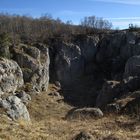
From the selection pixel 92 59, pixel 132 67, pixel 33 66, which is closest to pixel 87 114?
pixel 132 67

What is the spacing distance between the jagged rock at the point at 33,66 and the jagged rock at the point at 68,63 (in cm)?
696

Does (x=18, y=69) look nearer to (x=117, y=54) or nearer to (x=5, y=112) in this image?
(x=117, y=54)

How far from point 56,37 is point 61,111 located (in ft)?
91.3

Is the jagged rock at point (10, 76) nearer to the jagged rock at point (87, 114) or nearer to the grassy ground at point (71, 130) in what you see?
the jagged rock at point (87, 114)

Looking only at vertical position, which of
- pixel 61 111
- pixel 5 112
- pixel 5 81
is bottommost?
pixel 61 111

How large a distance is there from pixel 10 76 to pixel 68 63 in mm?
19411

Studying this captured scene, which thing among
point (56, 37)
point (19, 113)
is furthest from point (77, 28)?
point (19, 113)

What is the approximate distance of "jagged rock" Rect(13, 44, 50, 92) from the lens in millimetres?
54844

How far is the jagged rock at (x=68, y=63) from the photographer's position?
216 ft

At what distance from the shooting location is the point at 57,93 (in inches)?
2222

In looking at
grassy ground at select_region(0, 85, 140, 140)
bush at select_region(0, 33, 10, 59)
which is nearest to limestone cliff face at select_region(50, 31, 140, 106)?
bush at select_region(0, 33, 10, 59)

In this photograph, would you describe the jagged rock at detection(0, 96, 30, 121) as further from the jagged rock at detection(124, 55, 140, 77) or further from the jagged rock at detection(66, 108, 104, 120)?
the jagged rock at detection(124, 55, 140, 77)

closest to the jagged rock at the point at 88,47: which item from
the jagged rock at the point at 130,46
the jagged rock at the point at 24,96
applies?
the jagged rock at the point at 130,46

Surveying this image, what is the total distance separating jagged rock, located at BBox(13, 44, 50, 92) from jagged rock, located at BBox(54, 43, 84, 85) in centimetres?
696
